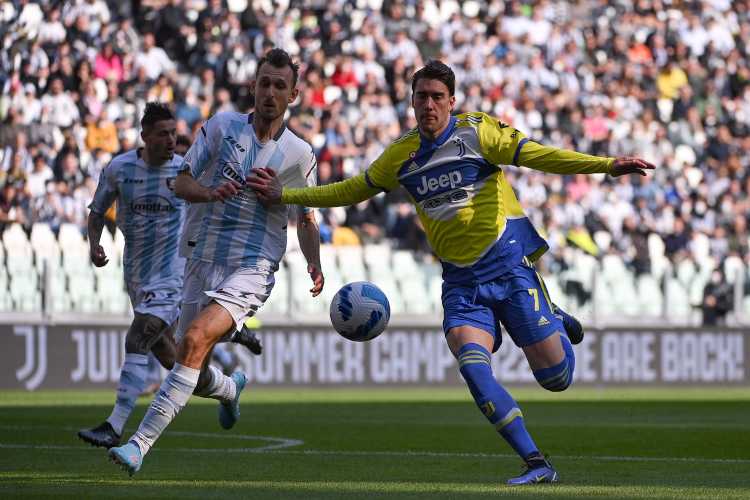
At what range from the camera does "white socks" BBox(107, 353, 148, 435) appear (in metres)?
11.0

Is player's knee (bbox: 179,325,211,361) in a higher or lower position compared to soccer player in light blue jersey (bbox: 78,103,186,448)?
lower

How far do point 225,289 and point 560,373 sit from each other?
80.2 inches

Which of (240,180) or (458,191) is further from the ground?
(240,180)

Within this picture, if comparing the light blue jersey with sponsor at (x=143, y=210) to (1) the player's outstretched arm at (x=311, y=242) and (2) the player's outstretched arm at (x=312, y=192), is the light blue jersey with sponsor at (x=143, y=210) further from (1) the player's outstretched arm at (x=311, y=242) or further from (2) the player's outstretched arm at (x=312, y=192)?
(2) the player's outstretched arm at (x=312, y=192)

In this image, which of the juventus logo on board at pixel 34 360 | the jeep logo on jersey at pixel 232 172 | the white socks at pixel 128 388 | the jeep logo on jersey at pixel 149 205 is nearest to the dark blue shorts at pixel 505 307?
the jeep logo on jersey at pixel 232 172

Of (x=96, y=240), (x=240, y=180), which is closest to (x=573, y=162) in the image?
(x=240, y=180)

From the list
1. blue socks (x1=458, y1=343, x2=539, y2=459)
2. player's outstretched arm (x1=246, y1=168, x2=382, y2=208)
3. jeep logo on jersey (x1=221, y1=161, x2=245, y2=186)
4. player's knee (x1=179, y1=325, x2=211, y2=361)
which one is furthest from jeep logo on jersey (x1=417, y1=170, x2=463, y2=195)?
player's knee (x1=179, y1=325, x2=211, y2=361)

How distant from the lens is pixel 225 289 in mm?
→ 9336

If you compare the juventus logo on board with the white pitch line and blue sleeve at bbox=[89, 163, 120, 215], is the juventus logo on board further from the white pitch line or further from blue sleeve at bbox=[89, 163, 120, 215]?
the white pitch line

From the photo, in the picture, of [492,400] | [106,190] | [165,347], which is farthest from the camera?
[165,347]

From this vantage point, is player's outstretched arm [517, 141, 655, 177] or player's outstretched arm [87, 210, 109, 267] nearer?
player's outstretched arm [517, 141, 655, 177]

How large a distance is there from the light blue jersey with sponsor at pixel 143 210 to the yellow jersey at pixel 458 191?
301cm

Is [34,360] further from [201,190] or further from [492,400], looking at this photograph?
[492,400]

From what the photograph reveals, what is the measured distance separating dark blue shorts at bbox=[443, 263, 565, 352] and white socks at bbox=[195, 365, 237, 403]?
7.77 feet
